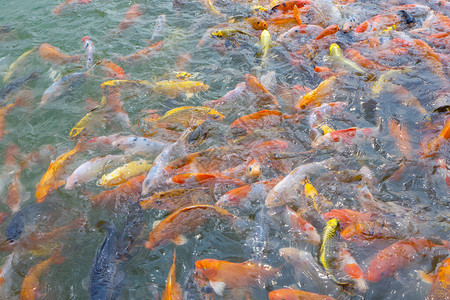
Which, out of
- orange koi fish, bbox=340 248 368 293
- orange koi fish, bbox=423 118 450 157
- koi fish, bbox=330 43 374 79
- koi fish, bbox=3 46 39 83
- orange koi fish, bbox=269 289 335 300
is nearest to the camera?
orange koi fish, bbox=269 289 335 300

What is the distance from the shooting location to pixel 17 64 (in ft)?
20.4

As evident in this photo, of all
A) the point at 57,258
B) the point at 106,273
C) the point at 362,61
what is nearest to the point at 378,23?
the point at 362,61

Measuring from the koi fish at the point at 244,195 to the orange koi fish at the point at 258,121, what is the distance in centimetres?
107

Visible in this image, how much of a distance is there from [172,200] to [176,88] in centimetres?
238

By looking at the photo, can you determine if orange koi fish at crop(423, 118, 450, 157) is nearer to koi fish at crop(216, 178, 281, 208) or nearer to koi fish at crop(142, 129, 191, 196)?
koi fish at crop(216, 178, 281, 208)

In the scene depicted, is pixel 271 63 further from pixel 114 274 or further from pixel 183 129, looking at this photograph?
pixel 114 274

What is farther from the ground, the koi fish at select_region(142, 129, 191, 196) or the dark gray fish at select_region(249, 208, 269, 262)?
the koi fish at select_region(142, 129, 191, 196)

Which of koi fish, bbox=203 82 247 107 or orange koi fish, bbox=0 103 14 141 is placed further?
koi fish, bbox=203 82 247 107

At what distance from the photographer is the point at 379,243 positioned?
311 cm

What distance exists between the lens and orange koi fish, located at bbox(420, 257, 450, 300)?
2.64 m

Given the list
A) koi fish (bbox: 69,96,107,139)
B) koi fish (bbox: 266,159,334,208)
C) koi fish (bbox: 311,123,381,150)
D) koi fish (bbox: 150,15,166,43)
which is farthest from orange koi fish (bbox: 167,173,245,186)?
koi fish (bbox: 150,15,166,43)

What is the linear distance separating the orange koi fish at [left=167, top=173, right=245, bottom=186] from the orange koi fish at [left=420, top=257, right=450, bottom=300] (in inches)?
84.1

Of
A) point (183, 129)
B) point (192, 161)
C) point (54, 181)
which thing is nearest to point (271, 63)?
point (183, 129)

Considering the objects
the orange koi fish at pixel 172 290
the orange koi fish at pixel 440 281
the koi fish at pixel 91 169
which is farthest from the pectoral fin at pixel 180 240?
the orange koi fish at pixel 440 281
